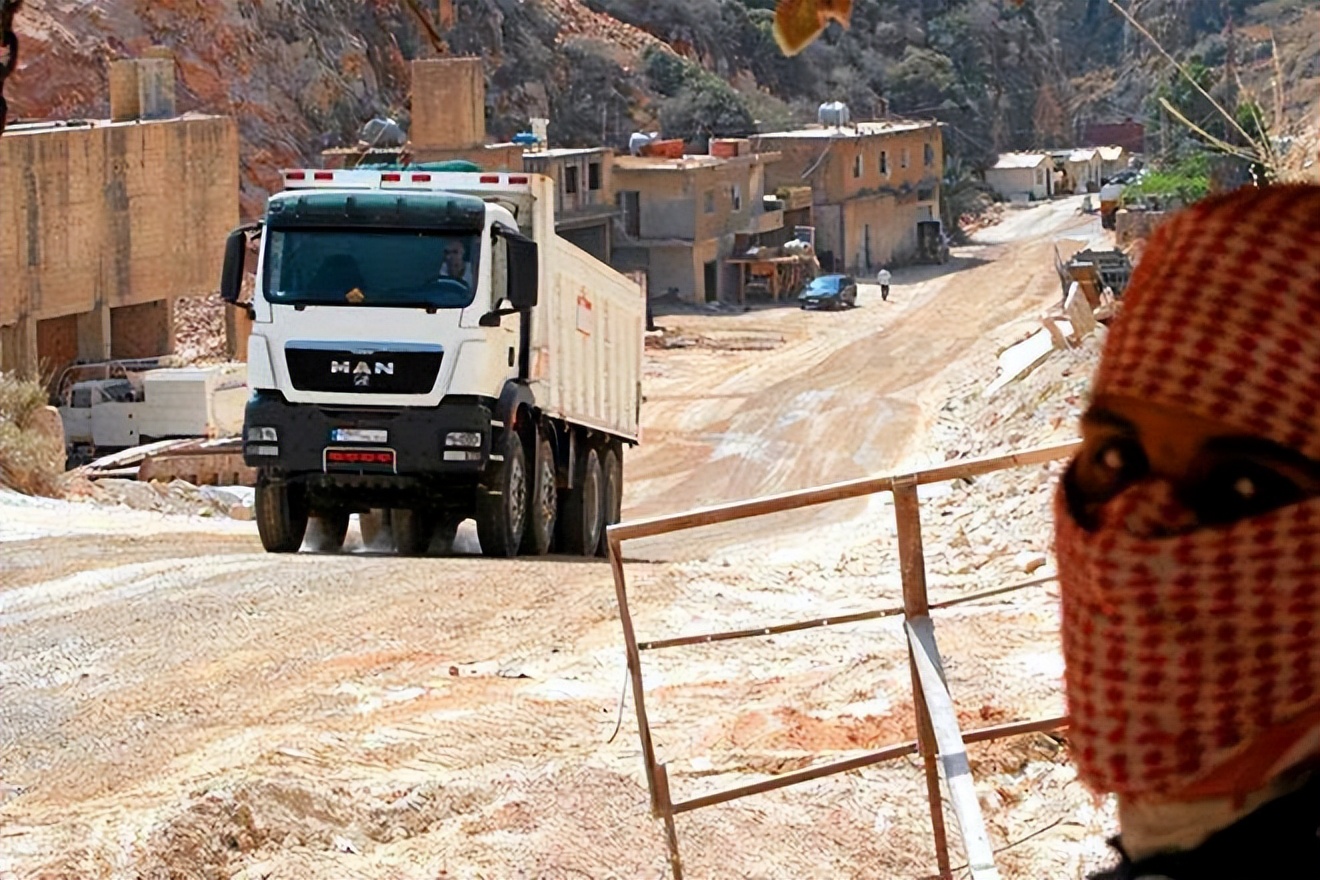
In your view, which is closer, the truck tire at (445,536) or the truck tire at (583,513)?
the truck tire at (445,536)

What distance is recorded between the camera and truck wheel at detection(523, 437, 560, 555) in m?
16.9

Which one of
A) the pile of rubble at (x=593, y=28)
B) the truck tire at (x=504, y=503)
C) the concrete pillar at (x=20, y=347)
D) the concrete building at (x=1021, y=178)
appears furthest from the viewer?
the concrete building at (x=1021, y=178)

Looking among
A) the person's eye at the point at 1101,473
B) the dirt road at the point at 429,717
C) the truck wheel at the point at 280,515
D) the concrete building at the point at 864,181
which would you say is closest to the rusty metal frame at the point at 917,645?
the dirt road at the point at 429,717

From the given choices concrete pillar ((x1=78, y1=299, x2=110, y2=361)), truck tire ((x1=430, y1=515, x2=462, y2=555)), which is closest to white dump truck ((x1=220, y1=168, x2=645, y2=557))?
truck tire ((x1=430, y1=515, x2=462, y2=555))

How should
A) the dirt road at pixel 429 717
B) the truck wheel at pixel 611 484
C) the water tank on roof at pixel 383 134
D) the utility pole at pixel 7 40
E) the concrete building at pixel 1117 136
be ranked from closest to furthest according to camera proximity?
the utility pole at pixel 7 40 → the dirt road at pixel 429 717 → the truck wheel at pixel 611 484 → the water tank on roof at pixel 383 134 → the concrete building at pixel 1117 136

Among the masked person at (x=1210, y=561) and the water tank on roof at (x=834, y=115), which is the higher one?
the water tank on roof at (x=834, y=115)

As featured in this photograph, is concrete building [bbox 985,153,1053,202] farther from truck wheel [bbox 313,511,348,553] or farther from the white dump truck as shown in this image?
the white dump truck

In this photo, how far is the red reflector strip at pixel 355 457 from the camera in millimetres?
15711

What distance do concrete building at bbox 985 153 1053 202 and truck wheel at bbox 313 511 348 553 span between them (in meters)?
68.6

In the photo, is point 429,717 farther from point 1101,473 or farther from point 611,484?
point 611,484

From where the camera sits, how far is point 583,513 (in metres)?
18.3

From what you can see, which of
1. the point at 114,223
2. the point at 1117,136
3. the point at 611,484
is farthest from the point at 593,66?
the point at 611,484

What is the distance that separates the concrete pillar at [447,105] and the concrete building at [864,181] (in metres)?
20.6

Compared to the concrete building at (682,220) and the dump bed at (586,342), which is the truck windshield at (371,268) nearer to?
the dump bed at (586,342)
